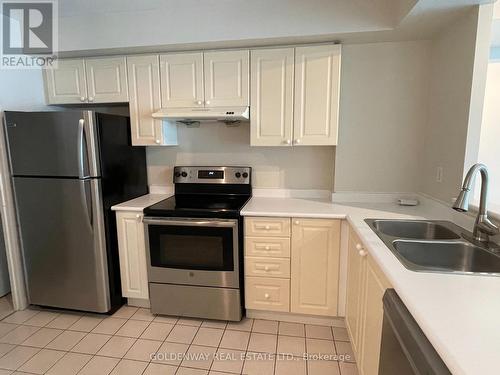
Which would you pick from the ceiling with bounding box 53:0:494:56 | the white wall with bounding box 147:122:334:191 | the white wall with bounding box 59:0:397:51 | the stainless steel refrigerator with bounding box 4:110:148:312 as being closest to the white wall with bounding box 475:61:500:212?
the ceiling with bounding box 53:0:494:56

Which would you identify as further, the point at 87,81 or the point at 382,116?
the point at 87,81

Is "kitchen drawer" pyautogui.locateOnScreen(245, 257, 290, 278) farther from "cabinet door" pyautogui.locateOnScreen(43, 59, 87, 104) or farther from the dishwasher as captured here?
"cabinet door" pyautogui.locateOnScreen(43, 59, 87, 104)

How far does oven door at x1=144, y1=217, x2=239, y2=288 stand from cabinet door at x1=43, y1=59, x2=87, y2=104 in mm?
1341

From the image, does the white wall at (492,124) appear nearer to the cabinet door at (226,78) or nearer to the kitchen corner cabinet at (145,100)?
the cabinet door at (226,78)

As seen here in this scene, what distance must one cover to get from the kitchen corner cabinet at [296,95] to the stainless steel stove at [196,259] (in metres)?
0.70

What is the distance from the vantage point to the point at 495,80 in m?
2.44

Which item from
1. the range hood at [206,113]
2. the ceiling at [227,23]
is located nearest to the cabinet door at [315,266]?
the range hood at [206,113]

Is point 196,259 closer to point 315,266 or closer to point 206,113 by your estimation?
point 315,266

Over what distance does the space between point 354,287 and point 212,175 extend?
4.93 feet

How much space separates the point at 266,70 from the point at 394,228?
1479 millimetres

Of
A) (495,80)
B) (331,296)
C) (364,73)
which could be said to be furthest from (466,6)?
(331,296)

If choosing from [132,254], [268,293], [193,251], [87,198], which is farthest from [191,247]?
[87,198]

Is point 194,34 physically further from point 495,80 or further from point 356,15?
point 495,80

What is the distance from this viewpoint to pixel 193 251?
2.20 meters
